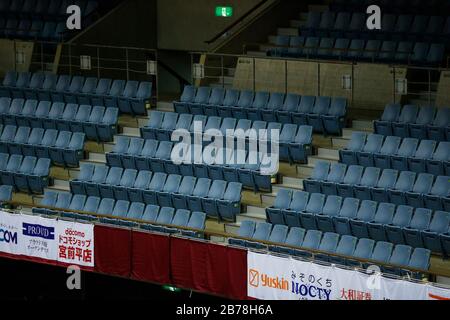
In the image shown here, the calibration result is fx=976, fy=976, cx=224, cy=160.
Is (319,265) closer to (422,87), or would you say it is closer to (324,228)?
(324,228)

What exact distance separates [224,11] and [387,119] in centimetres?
661

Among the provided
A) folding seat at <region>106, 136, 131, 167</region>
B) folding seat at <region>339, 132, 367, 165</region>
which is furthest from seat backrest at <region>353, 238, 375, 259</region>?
folding seat at <region>106, 136, 131, 167</region>

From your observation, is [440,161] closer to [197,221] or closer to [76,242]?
[197,221]

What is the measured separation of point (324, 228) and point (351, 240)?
805 millimetres

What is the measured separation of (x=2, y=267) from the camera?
51.5 feet

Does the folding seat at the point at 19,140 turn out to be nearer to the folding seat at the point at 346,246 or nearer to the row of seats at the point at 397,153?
the row of seats at the point at 397,153

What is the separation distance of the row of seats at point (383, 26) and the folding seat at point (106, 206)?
5.31 m

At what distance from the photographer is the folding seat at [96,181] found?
1571cm

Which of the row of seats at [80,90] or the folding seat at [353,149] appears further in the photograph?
the row of seats at [80,90]

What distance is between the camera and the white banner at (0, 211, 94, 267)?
13812mm

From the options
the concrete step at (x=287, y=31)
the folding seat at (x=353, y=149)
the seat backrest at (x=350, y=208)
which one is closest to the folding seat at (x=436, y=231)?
the seat backrest at (x=350, y=208)

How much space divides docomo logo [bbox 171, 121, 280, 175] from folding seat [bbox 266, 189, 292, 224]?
706 millimetres
